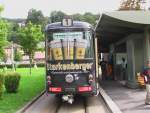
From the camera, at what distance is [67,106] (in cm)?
1816

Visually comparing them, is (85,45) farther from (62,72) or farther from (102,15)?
(102,15)

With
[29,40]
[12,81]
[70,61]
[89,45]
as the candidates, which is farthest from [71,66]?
[29,40]

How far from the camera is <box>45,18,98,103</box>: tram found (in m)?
17.0

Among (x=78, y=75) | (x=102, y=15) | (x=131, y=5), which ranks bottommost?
(x=78, y=75)

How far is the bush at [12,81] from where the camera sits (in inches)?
860

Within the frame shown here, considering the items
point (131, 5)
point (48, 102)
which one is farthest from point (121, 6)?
point (48, 102)

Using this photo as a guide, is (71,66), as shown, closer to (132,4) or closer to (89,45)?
(89,45)

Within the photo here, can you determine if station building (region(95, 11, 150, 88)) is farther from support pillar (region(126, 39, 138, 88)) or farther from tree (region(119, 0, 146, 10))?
tree (region(119, 0, 146, 10))

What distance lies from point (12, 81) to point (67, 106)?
4.84 meters

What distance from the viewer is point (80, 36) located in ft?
57.1

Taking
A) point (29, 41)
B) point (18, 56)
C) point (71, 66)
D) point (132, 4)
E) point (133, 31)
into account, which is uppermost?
point (132, 4)

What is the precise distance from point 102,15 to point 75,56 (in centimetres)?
484

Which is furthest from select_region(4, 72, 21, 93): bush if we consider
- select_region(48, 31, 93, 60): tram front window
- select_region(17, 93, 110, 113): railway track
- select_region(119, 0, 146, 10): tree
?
select_region(119, 0, 146, 10): tree

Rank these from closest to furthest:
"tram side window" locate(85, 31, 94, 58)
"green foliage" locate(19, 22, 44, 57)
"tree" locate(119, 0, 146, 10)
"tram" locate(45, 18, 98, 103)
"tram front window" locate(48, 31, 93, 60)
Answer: "tram" locate(45, 18, 98, 103), "tram front window" locate(48, 31, 93, 60), "tram side window" locate(85, 31, 94, 58), "tree" locate(119, 0, 146, 10), "green foliage" locate(19, 22, 44, 57)
